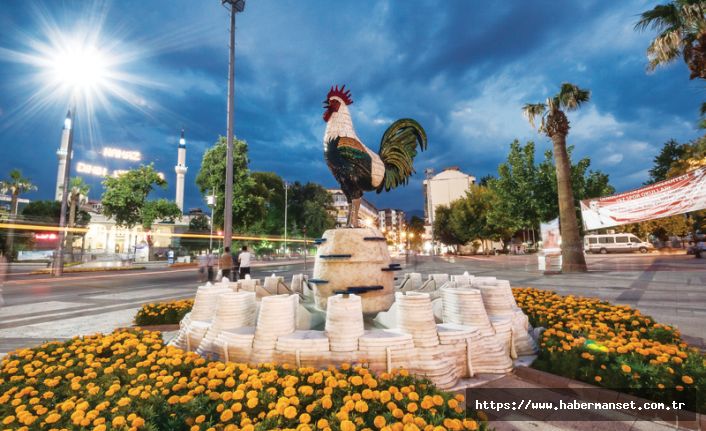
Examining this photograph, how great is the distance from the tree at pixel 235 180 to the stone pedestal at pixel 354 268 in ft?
83.8

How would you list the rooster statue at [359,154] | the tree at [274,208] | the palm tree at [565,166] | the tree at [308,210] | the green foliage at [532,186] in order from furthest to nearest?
1. the tree at [308,210]
2. the tree at [274,208]
3. the green foliage at [532,186]
4. the palm tree at [565,166]
5. the rooster statue at [359,154]

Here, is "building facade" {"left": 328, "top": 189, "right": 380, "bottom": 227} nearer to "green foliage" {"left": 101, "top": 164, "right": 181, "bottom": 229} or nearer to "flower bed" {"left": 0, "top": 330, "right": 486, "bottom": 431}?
"flower bed" {"left": 0, "top": 330, "right": 486, "bottom": 431}

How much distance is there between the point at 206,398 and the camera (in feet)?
8.34

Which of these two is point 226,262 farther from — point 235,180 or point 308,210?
point 308,210

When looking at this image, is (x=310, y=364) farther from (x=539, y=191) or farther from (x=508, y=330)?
(x=539, y=191)

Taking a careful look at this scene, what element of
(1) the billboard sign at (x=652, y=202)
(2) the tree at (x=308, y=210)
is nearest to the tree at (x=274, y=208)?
(2) the tree at (x=308, y=210)

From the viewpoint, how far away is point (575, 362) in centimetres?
346

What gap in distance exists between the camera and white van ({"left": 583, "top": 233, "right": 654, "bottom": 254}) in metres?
34.5

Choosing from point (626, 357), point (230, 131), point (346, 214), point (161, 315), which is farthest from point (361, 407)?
point (230, 131)

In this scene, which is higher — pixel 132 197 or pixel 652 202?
pixel 132 197

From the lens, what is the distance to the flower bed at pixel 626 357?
2.85 m

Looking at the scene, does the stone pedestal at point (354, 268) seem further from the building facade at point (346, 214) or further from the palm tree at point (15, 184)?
the palm tree at point (15, 184)

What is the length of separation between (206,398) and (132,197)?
37790 millimetres

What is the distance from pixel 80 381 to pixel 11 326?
6.50 meters
